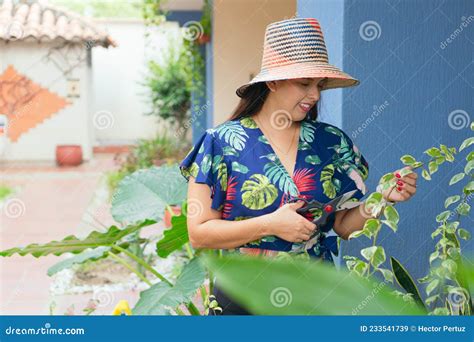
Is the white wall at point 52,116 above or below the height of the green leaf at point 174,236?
below

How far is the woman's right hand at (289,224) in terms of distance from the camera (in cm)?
164

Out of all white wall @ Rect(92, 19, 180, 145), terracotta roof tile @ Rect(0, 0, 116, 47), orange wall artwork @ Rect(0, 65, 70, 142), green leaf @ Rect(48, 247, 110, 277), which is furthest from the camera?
white wall @ Rect(92, 19, 180, 145)

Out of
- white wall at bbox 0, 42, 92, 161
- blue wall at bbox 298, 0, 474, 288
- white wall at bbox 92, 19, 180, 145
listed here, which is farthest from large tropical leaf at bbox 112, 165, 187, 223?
white wall at bbox 92, 19, 180, 145

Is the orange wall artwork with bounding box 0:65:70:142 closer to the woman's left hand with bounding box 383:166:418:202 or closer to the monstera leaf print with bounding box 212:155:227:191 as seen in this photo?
the monstera leaf print with bounding box 212:155:227:191

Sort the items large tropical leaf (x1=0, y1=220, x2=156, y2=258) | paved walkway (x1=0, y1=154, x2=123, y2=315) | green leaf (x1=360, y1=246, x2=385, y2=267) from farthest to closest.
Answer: paved walkway (x1=0, y1=154, x2=123, y2=315) → large tropical leaf (x1=0, y1=220, x2=156, y2=258) → green leaf (x1=360, y1=246, x2=385, y2=267)

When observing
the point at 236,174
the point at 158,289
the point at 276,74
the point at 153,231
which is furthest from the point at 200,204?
the point at 153,231

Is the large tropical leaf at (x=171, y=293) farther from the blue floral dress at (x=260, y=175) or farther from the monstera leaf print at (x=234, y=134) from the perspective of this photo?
the monstera leaf print at (x=234, y=134)

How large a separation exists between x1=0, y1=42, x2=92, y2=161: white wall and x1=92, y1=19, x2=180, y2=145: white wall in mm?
1264

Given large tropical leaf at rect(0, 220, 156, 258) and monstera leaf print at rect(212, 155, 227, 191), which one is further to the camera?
large tropical leaf at rect(0, 220, 156, 258)

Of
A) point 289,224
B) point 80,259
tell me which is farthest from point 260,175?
point 80,259

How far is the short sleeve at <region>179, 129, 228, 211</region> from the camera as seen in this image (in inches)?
67.9

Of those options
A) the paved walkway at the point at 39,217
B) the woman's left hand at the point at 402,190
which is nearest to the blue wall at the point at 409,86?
the woman's left hand at the point at 402,190

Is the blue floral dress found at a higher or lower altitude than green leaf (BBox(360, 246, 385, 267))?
higher

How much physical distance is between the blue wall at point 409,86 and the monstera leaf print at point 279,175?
0.50 metres
